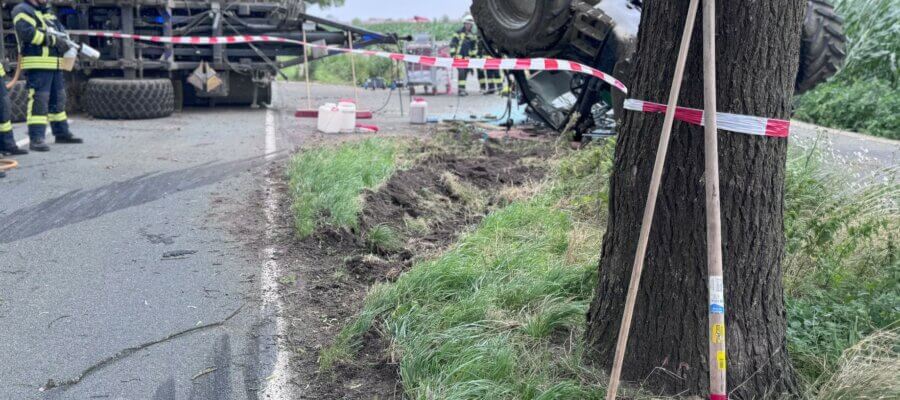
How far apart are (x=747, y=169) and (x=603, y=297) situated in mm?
867

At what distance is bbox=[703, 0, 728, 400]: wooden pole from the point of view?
10.0ft

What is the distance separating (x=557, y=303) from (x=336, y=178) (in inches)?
152

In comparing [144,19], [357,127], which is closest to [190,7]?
[144,19]

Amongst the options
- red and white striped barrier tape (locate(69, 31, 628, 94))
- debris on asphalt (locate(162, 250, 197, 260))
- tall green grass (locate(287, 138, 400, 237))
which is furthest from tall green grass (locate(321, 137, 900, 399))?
red and white striped barrier tape (locate(69, 31, 628, 94))

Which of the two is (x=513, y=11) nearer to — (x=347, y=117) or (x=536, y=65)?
(x=536, y=65)

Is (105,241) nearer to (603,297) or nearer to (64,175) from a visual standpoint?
(64,175)

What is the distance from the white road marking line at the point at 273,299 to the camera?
12.9ft

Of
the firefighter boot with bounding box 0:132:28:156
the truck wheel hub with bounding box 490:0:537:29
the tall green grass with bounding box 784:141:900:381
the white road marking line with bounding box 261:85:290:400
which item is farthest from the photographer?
the truck wheel hub with bounding box 490:0:537:29

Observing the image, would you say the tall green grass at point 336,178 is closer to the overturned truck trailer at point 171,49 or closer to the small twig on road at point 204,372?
the small twig on road at point 204,372

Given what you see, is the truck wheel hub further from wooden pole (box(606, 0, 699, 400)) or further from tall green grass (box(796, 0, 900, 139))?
wooden pole (box(606, 0, 699, 400))

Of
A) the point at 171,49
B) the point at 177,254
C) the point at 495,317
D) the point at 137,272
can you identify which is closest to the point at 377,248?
the point at 177,254

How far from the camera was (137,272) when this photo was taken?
557 centimetres

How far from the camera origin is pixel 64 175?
870 cm

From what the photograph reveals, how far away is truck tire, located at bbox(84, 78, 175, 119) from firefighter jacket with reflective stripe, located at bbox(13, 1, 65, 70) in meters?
2.90
